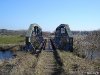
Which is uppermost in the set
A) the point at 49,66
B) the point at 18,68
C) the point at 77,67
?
the point at 18,68

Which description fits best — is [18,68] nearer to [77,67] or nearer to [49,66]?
[49,66]

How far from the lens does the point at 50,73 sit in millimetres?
16094

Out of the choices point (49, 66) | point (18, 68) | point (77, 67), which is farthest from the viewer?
point (49, 66)

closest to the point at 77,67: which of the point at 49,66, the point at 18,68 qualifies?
the point at 49,66

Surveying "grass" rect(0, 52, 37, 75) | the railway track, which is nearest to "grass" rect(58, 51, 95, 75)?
the railway track

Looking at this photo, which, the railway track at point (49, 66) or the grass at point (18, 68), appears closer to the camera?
the grass at point (18, 68)

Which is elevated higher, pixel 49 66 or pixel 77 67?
pixel 77 67

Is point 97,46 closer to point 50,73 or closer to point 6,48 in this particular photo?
point 6,48

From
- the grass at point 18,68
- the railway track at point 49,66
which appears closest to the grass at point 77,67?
the railway track at point 49,66

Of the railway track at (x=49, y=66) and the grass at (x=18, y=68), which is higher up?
the grass at (x=18, y=68)

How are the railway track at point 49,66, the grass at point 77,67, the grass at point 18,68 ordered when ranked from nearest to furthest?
the grass at point 18,68
the grass at point 77,67
the railway track at point 49,66

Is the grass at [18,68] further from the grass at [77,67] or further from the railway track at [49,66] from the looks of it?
the grass at [77,67]

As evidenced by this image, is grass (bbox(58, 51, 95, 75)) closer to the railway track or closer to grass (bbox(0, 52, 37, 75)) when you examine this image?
the railway track

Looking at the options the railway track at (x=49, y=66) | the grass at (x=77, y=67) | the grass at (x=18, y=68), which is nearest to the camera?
the grass at (x=18, y=68)
